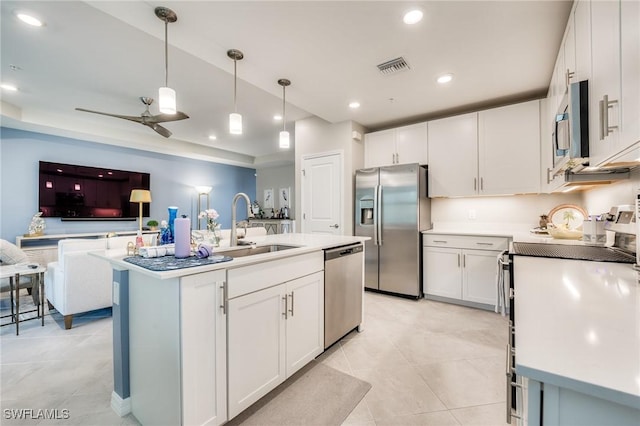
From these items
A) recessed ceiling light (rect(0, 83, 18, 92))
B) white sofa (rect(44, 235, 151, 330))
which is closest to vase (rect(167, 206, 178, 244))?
white sofa (rect(44, 235, 151, 330))

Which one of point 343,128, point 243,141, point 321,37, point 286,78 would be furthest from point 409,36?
point 243,141

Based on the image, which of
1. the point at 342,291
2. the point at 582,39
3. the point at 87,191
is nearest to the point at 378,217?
the point at 342,291

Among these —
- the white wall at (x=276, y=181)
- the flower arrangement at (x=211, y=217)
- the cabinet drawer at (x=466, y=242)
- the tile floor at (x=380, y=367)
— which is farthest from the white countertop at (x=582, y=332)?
the white wall at (x=276, y=181)

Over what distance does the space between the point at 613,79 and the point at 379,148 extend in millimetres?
3169

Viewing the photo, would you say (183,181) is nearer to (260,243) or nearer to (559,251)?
(260,243)

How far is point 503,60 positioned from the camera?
2.54 metres

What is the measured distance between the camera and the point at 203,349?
4.42 ft

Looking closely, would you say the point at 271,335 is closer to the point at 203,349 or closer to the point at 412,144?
the point at 203,349

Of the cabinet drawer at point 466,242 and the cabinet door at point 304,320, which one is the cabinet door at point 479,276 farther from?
the cabinet door at point 304,320

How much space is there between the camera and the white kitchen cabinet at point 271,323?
1506mm

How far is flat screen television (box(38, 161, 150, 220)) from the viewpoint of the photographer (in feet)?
15.5

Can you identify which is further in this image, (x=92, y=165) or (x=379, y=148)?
(x=92, y=165)

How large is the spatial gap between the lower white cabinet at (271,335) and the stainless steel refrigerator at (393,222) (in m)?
1.85

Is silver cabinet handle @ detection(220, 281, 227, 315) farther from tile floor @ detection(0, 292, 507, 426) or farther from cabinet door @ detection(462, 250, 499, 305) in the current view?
cabinet door @ detection(462, 250, 499, 305)
